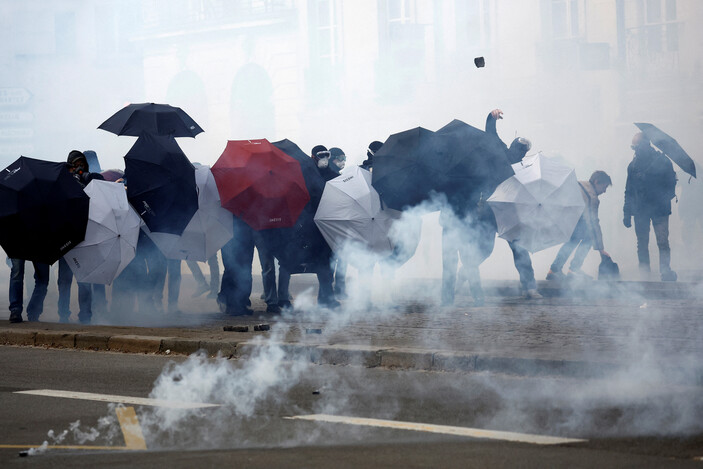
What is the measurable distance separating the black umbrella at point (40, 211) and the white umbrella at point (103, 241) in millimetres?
99

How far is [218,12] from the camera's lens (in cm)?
2100

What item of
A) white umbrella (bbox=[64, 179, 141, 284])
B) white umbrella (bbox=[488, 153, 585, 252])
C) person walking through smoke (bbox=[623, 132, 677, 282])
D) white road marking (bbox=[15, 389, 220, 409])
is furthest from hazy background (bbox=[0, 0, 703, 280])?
white road marking (bbox=[15, 389, 220, 409])

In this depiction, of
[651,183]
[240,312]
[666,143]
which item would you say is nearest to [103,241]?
[240,312]

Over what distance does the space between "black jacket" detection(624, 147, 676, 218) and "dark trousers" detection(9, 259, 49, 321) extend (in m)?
6.42

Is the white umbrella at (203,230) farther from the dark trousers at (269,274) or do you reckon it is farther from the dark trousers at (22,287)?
the dark trousers at (22,287)

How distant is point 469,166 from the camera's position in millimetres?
7852

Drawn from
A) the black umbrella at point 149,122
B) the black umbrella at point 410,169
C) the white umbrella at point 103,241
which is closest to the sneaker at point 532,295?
the black umbrella at point 410,169

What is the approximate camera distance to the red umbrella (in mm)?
7762

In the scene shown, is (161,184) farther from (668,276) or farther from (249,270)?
(668,276)

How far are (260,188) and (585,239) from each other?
4.17 meters

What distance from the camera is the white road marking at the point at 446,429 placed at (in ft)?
12.5

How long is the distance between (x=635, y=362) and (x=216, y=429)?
2.38 meters

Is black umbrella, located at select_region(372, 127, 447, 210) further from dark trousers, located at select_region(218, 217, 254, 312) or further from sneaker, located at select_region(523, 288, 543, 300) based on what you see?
sneaker, located at select_region(523, 288, 543, 300)

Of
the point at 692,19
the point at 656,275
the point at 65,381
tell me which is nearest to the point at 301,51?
the point at 692,19
